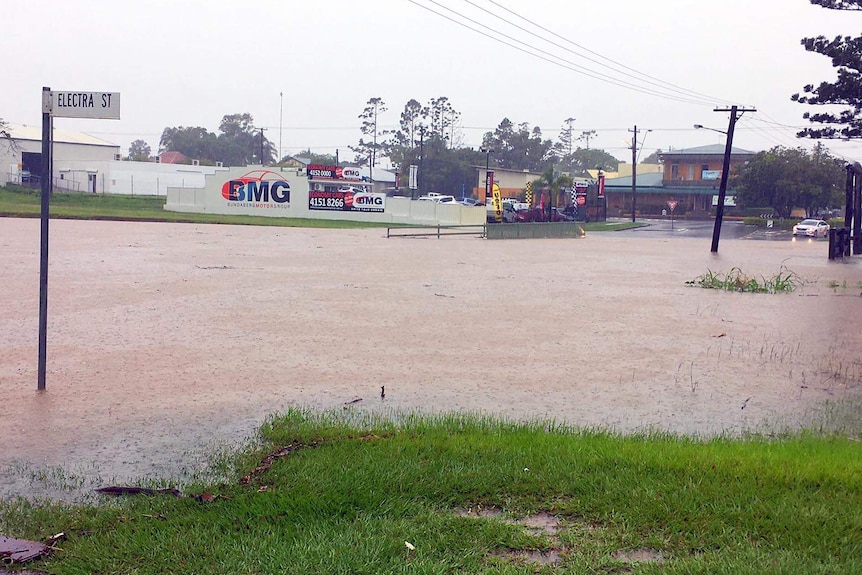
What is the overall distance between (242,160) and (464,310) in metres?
135

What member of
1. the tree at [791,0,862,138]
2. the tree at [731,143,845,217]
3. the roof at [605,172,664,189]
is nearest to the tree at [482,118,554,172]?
the roof at [605,172,664,189]

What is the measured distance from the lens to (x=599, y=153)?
184m

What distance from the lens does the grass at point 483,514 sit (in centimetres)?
472

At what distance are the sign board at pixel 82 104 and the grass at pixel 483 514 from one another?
347 cm

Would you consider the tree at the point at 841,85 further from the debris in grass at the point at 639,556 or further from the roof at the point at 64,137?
the roof at the point at 64,137

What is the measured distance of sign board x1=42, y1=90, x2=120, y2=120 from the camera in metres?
8.22

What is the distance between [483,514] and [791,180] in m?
85.6

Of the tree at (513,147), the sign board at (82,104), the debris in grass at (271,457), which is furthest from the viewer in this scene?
the tree at (513,147)

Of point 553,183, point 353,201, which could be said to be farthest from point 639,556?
point 553,183

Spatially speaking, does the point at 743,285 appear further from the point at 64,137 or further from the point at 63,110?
the point at 64,137

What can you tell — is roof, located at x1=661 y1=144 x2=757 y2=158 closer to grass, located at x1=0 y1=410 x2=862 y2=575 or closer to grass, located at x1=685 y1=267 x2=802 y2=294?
grass, located at x1=685 y1=267 x2=802 y2=294

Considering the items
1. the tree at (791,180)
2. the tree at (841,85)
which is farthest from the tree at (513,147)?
the tree at (841,85)

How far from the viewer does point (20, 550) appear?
16.4 ft

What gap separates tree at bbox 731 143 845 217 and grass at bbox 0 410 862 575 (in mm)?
83232
